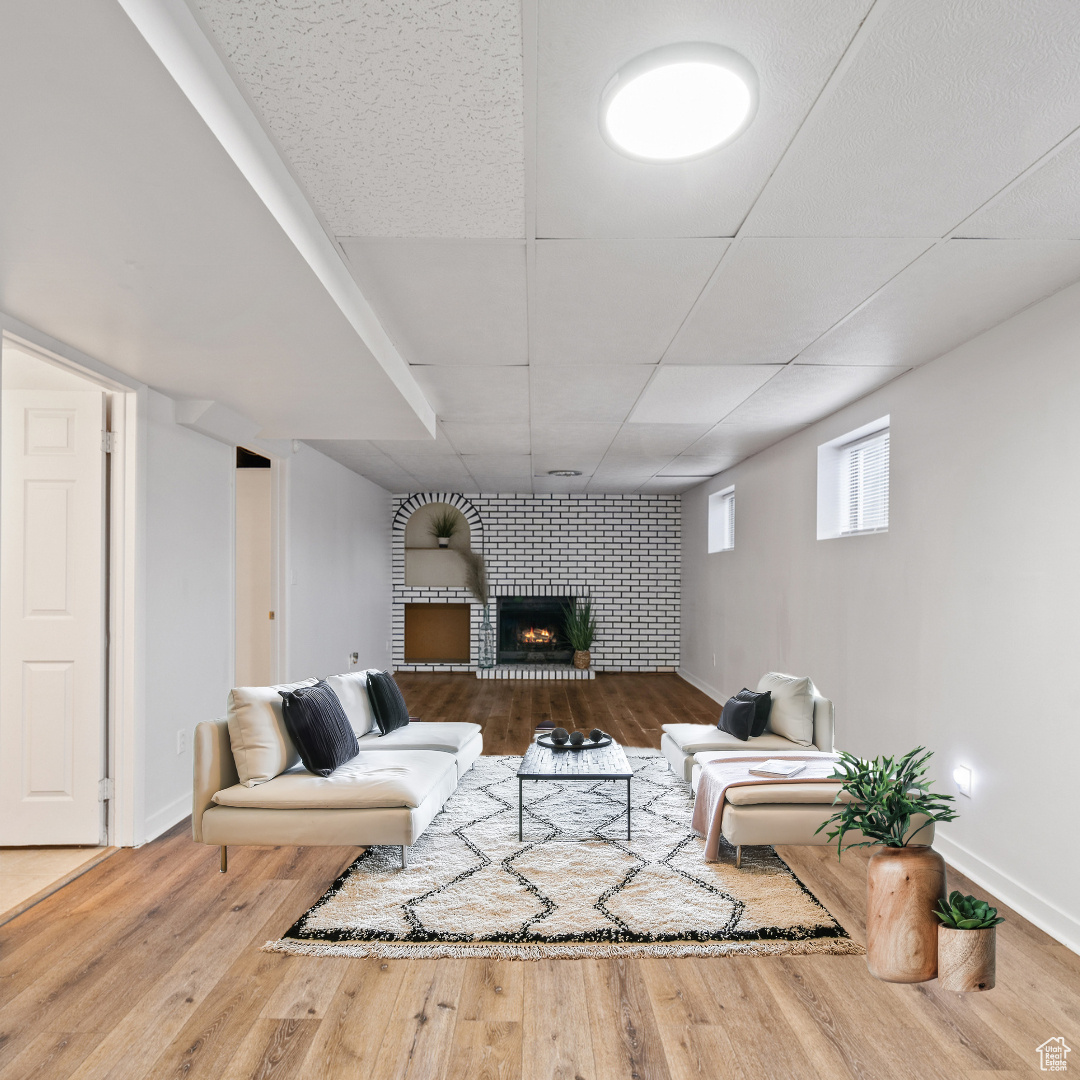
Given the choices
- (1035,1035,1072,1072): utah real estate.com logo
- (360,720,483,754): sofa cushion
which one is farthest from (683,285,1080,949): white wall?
(360,720,483,754): sofa cushion

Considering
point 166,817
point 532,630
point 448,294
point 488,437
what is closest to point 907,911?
point 448,294

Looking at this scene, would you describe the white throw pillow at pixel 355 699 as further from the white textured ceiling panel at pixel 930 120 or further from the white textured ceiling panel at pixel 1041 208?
the white textured ceiling panel at pixel 1041 208

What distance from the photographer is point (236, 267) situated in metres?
2.20

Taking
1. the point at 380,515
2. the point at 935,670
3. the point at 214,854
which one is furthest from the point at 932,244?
the point at 380,515

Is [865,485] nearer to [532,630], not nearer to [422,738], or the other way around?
[422,738]

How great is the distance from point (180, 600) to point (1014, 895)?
410cm

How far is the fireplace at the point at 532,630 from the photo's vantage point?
32.0 ft

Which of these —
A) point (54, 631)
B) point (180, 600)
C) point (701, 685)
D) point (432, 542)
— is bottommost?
point (701, 685)

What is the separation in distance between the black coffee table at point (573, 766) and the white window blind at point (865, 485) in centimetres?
208

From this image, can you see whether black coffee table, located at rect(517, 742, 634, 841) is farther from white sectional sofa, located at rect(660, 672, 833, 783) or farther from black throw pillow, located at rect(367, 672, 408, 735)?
black throw pillow, located at rect(367, 672, 408, 735)

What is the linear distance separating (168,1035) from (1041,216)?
11.2ft

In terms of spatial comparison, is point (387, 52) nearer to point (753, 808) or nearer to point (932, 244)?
point (932, 244)

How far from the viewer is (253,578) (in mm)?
6129

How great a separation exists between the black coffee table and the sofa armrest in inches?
52.7
